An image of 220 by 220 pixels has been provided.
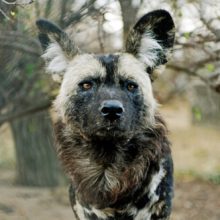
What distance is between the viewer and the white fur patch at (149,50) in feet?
14.2

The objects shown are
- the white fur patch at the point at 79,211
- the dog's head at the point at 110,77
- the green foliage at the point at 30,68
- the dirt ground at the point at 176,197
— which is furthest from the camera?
the dirt ground at the point at 176,197

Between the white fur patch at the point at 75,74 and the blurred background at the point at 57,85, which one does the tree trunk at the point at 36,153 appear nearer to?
the blurred background at the point at 57,85

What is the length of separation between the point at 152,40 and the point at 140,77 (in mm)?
323

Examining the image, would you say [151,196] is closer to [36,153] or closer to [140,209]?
[140,209]

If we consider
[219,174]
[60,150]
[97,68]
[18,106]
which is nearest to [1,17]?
[97,68]

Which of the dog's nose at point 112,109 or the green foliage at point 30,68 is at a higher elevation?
the dog's nose at point 112,109

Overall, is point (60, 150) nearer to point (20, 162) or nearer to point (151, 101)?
point (151, 101)

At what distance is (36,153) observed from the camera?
8.08 m

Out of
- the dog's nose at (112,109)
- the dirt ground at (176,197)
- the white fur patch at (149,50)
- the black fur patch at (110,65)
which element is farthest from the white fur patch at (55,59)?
the dirt ground at (176,197)

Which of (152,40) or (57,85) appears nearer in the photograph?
(152,40)

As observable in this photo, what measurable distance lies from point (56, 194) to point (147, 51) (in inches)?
154

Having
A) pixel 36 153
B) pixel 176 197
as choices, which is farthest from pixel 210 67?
pixel 36 153

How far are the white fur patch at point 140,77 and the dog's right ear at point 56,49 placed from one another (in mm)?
440

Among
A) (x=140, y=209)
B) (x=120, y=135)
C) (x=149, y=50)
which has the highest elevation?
(x=149, y=50)
